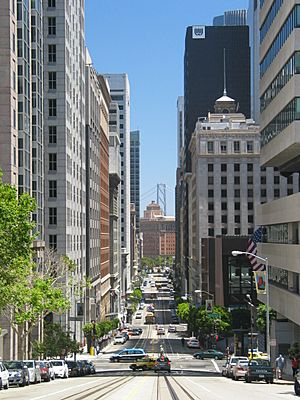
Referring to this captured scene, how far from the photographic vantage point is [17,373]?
41.2m

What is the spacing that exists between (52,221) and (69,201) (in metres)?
5.37

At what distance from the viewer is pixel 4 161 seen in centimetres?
6806

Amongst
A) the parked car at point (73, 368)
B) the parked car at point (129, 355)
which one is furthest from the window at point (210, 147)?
the parked car at point (73, 368)

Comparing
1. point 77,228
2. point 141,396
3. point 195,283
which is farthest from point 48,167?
point 195,283

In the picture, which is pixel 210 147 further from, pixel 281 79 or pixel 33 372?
pixel 33 372

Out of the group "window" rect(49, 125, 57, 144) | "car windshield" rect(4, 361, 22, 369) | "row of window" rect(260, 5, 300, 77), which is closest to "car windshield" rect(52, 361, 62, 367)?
"car windshield" rect(4, 361, 22, 369)

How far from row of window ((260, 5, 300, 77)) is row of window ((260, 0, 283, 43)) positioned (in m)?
1.88

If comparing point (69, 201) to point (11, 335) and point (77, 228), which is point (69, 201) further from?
point (11, 335)

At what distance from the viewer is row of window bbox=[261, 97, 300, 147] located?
48072mm

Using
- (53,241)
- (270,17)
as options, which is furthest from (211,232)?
(270,17)

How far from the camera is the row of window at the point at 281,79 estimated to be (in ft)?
157

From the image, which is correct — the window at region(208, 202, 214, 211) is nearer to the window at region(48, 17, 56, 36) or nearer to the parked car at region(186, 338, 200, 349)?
the parked car at region(186, 338, 200, 349)

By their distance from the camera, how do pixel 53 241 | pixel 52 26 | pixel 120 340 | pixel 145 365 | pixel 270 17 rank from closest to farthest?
pixel 270 17, pixel 145 365, pixel 53 241, pixel 52 26, pixel 120 340

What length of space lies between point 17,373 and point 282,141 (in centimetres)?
2378
